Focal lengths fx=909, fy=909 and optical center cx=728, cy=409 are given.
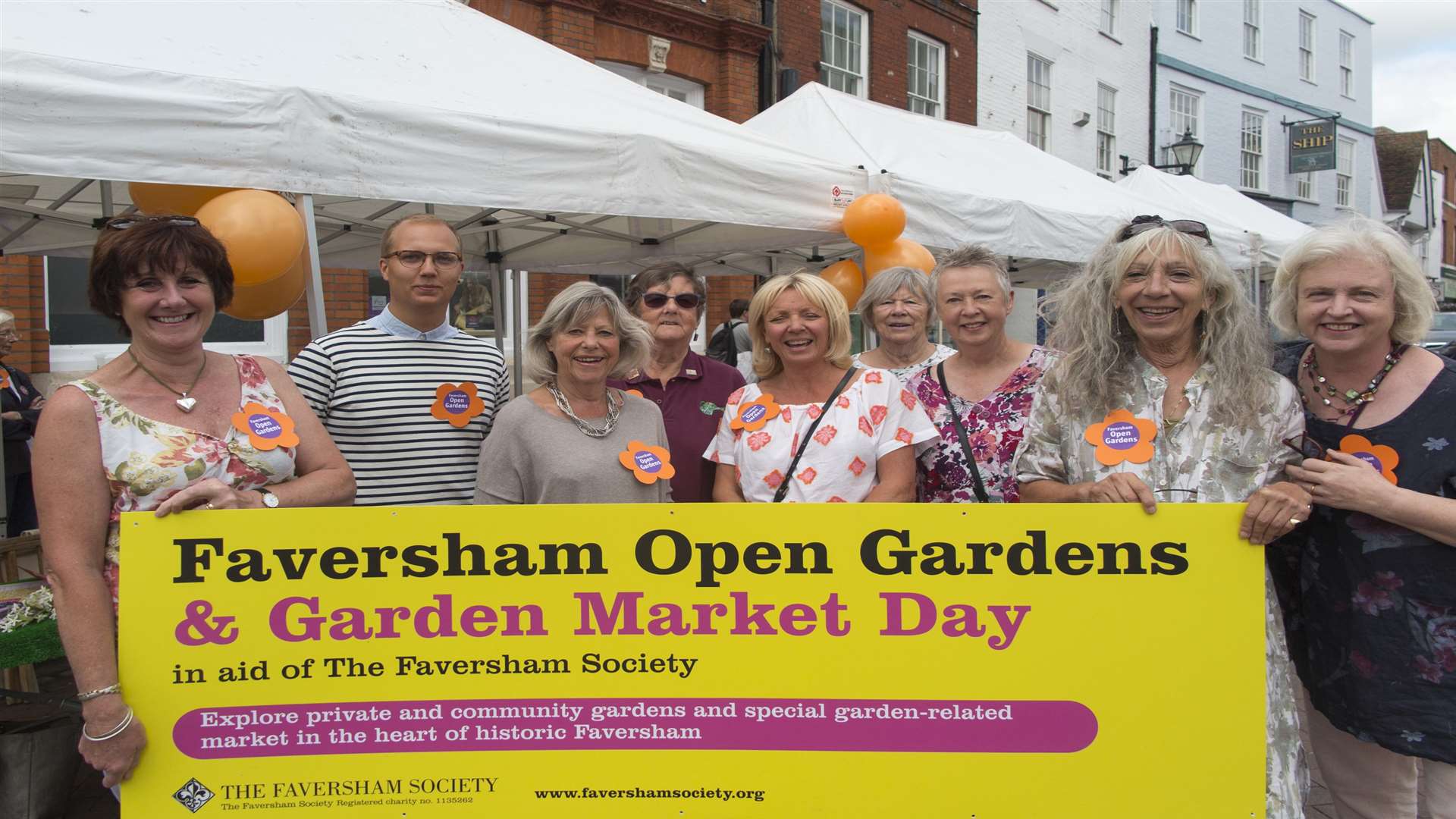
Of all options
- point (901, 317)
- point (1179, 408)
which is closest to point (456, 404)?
point (901, 317)

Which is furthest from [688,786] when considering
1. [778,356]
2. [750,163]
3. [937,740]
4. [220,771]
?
[750,163]

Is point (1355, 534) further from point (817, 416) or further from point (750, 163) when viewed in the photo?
point (750, 163)

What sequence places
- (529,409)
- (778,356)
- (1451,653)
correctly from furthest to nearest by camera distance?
(778,356) < (529,409) < (1451,653)

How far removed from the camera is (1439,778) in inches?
77.9

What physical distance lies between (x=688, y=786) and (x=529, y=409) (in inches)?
40.8

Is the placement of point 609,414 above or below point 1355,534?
above

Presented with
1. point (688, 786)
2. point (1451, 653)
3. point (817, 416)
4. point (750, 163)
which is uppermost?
point (750, 163)

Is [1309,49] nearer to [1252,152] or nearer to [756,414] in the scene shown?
[1252,152]

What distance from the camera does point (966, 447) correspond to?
105 inches

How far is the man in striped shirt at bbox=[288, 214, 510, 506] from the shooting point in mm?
2611

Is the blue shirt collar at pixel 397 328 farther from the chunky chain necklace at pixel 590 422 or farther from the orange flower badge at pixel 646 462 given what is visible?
the orange flower badge at pixel 646 462

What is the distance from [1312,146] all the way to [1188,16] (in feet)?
15.8

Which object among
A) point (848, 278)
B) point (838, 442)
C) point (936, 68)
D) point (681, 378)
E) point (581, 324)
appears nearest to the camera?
point (838, 442)

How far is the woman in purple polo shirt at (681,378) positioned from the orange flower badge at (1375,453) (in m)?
1.71
